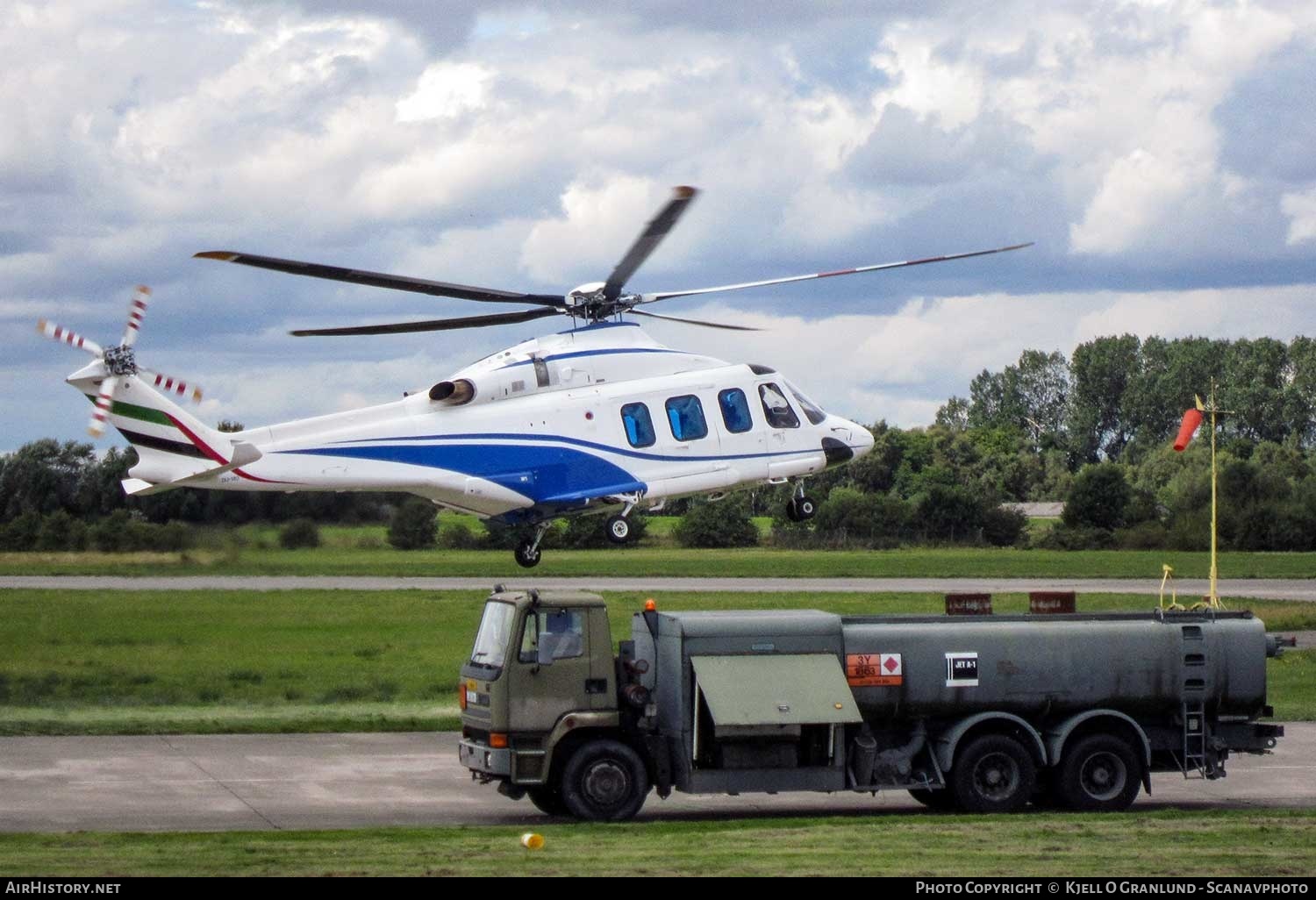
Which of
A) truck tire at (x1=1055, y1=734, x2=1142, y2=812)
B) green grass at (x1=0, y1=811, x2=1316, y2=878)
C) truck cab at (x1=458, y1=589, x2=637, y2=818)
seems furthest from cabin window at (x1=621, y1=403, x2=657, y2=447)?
truck tire at (x1=1055, y1=734, x2=1142, y2=812)

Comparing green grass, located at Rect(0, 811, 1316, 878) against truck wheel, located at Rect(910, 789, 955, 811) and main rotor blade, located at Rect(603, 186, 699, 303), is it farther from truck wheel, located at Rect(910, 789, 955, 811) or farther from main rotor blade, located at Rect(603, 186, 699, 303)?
main rotor blade, located at Rect(603, 186, 699, 303)

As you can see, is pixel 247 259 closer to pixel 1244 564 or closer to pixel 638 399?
pixel 638 399

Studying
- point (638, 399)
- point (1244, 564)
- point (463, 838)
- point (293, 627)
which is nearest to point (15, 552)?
point (293, 627)

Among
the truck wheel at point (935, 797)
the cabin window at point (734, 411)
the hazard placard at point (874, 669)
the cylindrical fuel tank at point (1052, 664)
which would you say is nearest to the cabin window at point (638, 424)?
the cabin window at point (734, 411)

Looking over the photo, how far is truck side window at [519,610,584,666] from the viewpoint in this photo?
876 inches

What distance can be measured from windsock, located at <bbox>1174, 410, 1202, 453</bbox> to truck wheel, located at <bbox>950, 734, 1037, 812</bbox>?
20.4ft

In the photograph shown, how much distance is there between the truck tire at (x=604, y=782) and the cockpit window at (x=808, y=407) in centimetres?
955

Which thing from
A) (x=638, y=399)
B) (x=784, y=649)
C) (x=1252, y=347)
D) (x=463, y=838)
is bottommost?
(x=463, y=838)

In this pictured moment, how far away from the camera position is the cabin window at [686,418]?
28344mm

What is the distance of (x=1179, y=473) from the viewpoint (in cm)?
8631

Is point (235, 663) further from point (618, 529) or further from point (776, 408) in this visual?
point (776, 408)

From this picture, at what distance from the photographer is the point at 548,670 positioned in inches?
872

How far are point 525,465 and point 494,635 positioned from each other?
501 centimetres

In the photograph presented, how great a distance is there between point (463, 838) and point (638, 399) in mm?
9864
